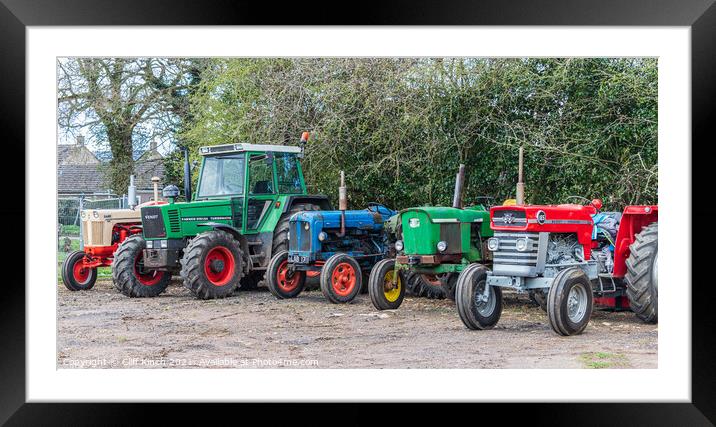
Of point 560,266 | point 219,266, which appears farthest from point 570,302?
point 219,266

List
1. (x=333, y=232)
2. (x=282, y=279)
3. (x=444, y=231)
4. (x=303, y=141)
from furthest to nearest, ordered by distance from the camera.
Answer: (x=303, y=141), (x=333, y=232), (x=282, y=279), (x=444, y=231)

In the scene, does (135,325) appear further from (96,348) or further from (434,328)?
(434,328)

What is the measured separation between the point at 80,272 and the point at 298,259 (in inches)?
134

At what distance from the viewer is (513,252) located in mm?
8672

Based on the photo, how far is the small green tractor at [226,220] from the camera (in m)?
11.4

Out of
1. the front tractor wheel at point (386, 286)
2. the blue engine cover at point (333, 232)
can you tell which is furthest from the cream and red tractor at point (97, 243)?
the front tractor wheel at point (386, 286)

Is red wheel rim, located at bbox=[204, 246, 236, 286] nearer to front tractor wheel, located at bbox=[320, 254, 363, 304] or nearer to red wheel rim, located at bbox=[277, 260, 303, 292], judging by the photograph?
red wheel rim, located at bbox=[277, 260, 303, 292]

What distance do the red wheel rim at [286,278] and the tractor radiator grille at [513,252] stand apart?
3.33 metres

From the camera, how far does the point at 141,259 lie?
1180 cm

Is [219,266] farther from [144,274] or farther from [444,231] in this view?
[444,231]

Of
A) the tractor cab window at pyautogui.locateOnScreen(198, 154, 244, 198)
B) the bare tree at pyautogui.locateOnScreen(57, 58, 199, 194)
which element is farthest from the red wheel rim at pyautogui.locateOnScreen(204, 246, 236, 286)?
the bare tree at pyautogui.locateOnScreen(57, 58, 199, 194)

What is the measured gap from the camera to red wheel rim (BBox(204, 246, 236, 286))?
36.4 ft
